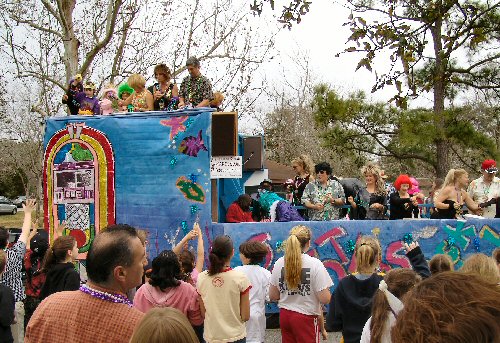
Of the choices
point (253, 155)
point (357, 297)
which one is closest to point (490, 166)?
point (253, 155)

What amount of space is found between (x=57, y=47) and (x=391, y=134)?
36.0 ft

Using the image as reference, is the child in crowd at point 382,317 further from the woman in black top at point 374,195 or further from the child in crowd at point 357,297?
the woman in black top at point 374,195

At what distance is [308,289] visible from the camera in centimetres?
534

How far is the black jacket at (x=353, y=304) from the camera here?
4.45 metres

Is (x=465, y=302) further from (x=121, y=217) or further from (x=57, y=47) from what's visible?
(x=57, y=47)

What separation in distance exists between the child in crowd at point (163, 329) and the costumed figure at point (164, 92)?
6.73 m

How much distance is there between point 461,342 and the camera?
1449 mm

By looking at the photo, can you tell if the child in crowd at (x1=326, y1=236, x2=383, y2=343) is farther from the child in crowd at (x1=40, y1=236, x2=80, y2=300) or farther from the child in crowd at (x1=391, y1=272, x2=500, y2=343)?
the child in crowd at (x1=391, y1=272, x2=500, y2=343)

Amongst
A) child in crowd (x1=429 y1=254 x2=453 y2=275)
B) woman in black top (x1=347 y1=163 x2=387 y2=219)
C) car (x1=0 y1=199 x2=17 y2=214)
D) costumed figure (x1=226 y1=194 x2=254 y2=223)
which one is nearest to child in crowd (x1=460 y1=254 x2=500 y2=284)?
child in crowd (x1=429 y1=254 x2=453 y2=275)

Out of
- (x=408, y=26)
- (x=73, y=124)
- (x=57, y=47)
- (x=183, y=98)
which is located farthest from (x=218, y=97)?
(x=57, y=47)

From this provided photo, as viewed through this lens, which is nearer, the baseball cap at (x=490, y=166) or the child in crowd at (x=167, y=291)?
the child in crowd at (x=167, y=291)

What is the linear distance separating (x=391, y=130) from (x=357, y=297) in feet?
34.5

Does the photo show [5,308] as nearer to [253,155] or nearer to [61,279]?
[61,279]

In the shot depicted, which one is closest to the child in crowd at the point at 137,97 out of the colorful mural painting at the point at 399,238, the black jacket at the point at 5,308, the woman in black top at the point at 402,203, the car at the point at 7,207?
the colorful mural painting at the point at 399,238
